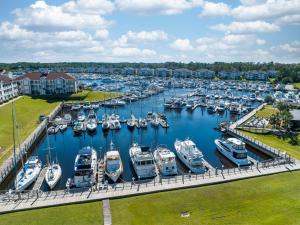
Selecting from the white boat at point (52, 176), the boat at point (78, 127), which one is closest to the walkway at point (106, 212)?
the white boat at point (52, 176)

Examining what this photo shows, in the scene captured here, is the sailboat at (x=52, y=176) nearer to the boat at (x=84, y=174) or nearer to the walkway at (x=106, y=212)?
the boat at (x=84, y=174)

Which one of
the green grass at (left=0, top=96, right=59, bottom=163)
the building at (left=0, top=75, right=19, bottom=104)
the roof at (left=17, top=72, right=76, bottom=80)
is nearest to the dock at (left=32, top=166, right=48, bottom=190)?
the green grass at (left=0, top=96, right=59, bottom=163)

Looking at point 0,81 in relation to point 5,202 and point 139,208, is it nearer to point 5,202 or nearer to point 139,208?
point 5,202

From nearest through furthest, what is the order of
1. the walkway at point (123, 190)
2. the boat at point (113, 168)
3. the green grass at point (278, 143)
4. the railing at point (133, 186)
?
1. the walkway at point (123, 190)
2. the railing at point (133, 186)
3. the boat at point (113, 168)
4. the green grass at point (278, 143)

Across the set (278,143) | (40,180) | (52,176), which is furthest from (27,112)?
(278,143)

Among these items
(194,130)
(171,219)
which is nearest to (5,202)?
(171,219)
